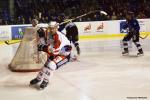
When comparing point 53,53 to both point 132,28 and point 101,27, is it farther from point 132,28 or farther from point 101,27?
point 101,27

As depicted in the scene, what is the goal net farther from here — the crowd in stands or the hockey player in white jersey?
the crowd in stands

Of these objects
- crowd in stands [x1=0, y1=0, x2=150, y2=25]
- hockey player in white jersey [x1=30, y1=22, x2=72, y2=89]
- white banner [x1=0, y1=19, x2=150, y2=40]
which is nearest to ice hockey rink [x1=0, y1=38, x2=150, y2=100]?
hockey player in white jersey [x1=30, y1=22, x2=72, y2=89]

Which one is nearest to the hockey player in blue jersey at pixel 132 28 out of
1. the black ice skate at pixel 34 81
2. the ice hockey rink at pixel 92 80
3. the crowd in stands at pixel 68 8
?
the ice hockey rink at pixel 92 80

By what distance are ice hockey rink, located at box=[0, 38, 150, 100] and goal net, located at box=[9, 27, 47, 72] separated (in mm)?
217

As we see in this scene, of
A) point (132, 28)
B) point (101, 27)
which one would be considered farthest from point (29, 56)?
point (101, 27)

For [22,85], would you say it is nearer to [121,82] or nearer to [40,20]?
[121,82]

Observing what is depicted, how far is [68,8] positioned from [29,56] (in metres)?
Answer: 8.18

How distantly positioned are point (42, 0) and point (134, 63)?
8.30 m

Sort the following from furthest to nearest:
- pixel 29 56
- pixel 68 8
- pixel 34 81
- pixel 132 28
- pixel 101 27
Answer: pixel 68 8 → pixel 101 27 → pixel 132 28 → pixel 29 56 → pixel 34 81

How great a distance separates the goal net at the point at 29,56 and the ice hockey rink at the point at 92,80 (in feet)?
0.71

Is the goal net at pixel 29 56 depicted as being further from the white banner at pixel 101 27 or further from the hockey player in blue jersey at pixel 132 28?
the white banner at pixel 101 27

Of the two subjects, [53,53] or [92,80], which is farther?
[92,80]

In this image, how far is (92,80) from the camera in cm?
722

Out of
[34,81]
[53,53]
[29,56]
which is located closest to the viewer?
[53,53]
